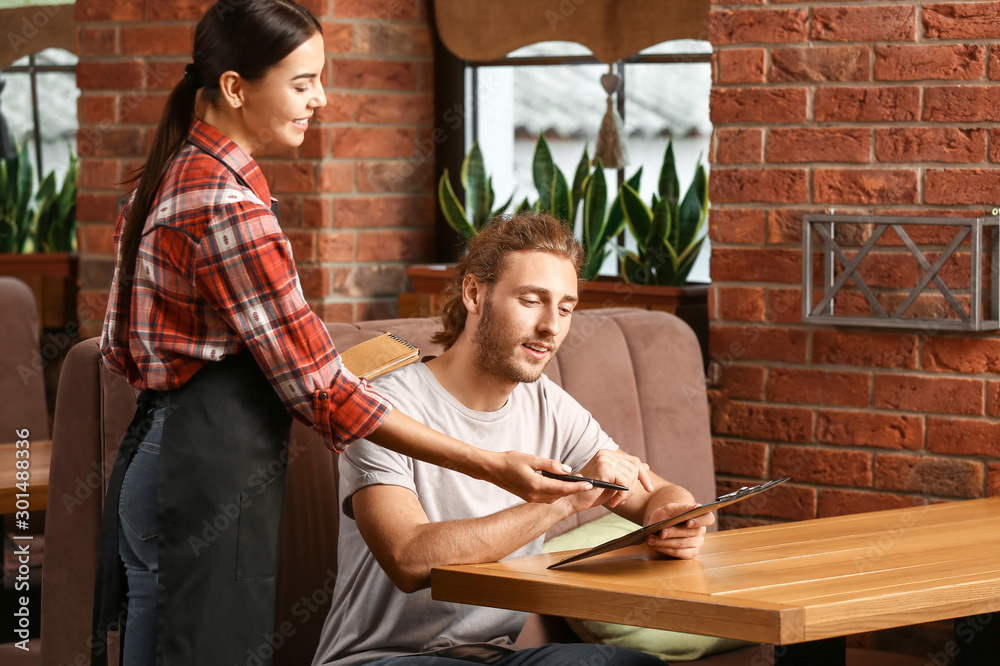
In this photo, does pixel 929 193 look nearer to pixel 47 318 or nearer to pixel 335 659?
pixel 335 659

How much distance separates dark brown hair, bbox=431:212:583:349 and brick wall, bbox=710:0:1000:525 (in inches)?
31.9

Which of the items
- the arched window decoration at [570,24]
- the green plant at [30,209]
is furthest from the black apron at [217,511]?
the green plant at [30,209]

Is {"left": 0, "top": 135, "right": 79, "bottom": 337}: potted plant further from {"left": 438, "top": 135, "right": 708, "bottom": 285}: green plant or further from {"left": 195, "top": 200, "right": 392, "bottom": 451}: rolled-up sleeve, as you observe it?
{"left": 195, "top": 200, "right": 392, "bottom": 451}: rolled-up sleeve

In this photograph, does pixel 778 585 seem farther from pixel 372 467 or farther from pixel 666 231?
pixel 666 231

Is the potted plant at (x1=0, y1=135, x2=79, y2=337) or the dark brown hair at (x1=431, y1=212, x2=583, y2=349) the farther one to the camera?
the potted plant at (x1=0, y1=135, x2=79, y2=337)

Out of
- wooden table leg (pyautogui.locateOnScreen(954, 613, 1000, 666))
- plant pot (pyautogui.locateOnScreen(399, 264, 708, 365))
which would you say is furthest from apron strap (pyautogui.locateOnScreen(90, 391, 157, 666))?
wooden table leg (pyautogui.locateOnScreen(954, 613, 1000, 666))

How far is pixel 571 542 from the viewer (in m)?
2.70

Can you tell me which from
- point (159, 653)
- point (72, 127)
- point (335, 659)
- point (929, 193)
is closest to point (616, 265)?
point (929, 193)

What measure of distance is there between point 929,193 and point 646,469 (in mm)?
1149

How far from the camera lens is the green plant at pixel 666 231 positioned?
11.0ft

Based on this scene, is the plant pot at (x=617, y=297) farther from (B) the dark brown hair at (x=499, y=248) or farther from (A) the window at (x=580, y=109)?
(B) the dark brown hair at (x=499, y=248)

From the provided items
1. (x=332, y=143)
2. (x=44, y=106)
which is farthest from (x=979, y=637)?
(x=44, y=106)

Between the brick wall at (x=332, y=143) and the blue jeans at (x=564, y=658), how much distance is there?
1.71 metres

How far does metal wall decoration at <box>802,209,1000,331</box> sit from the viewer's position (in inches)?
109
